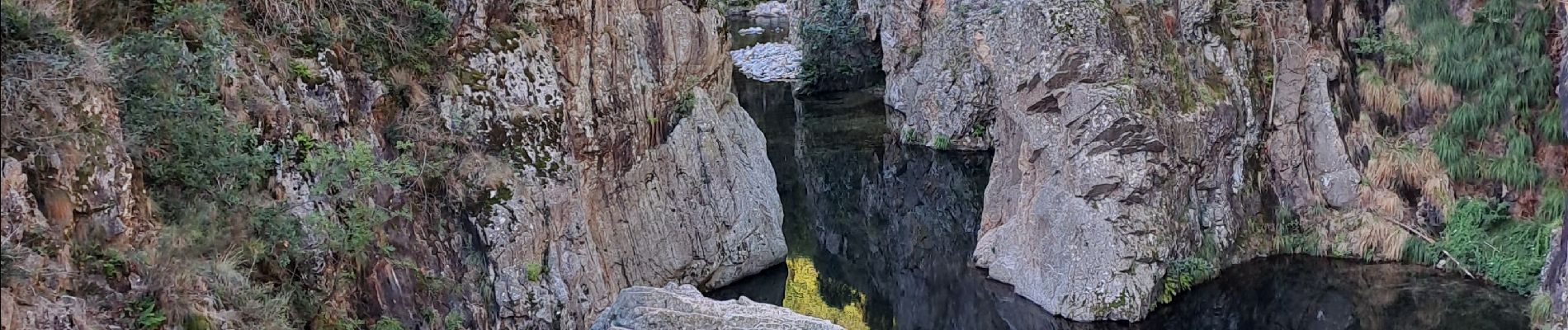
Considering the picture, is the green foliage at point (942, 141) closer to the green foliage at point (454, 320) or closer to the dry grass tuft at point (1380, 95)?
the dry grass tuft at point (1380, 95)

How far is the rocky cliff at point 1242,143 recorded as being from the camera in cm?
1453

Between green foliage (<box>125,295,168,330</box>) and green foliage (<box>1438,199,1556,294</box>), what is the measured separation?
14625 millimetres

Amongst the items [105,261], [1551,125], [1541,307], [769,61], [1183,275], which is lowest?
[769,61]

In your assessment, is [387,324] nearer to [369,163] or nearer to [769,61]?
[369,163]

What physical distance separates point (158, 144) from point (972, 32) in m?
12.2

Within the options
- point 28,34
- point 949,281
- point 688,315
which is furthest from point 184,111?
point 949,281

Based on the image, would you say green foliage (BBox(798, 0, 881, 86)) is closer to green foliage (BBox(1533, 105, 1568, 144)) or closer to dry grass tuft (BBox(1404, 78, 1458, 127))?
dry grass tuft (BBox(1404, 78, 1458, 127))

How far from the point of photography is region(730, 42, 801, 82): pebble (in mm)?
35500

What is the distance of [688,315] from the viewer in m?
9.98

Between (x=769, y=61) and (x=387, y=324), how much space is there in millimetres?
28565

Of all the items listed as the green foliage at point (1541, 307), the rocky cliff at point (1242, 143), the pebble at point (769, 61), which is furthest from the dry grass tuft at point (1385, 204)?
the pebble at point (769, 61)

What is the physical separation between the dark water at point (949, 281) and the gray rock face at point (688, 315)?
4848 mm

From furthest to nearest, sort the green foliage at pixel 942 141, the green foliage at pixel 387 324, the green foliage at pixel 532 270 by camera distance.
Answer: the green foliage at pixel 942 141, the green foliage at pixel 532 270, the green foliage at pixel 387 324

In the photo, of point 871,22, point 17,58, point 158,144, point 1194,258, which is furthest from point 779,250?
point 871,22
